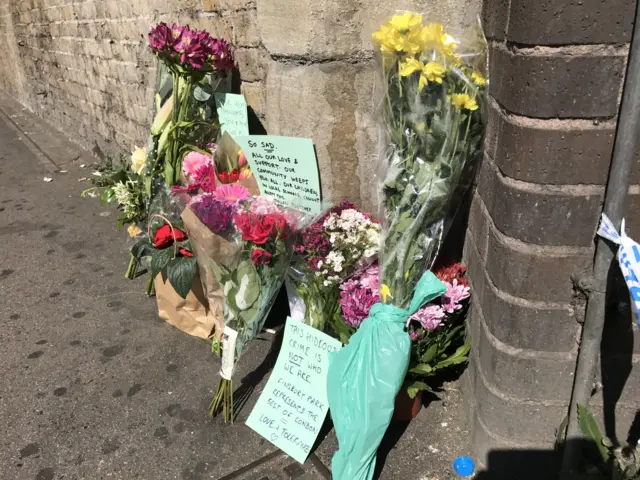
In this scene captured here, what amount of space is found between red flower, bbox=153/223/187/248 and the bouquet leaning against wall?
115 centimetres

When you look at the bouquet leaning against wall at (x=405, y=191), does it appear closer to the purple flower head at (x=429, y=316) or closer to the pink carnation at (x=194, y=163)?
the purple flower head at (x=429, y=316)

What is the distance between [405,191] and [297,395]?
92 centimetres

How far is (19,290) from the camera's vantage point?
3.53 metres

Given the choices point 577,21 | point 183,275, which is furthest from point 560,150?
point 183,275

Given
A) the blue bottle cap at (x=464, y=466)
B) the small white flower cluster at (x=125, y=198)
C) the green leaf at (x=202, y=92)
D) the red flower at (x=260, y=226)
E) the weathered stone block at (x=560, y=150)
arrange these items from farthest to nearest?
the small white flower cluster at (x=125, y=198) < the green leaf at (x=202, y=92) < the red flower at (x=260, y=226) < the blue bottle cap at (x=464, y=466) < the weathered stone block at (x=560, y=150)

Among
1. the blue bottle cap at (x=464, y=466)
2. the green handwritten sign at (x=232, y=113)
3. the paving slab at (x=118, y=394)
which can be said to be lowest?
the paving slab at (x=118, y=394)

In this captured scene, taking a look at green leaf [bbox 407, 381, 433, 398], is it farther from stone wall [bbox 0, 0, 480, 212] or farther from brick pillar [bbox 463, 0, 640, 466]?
stone wall [bbox 0, 0, 480, 212]

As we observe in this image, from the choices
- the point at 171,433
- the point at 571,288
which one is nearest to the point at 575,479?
the point at 571,288

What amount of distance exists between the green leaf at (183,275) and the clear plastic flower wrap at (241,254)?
0.23 metres

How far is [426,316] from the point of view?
6.66 ft

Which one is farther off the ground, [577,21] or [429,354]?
[577,21]

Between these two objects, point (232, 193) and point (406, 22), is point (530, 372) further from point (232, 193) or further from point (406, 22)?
point (232, 193)

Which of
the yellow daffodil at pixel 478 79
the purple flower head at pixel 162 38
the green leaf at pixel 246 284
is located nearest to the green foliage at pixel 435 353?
the green leaf at pixel 246 284

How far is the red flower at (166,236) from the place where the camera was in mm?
2752
